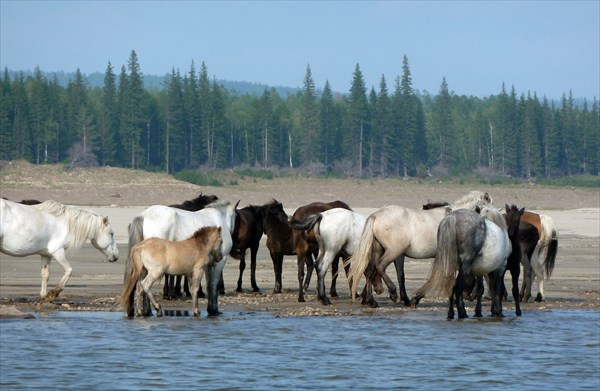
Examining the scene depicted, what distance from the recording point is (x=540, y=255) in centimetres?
2073

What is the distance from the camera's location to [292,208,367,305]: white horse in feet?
60.6

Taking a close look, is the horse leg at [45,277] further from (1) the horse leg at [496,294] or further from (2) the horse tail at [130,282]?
(1) the horse leg at [496,294]

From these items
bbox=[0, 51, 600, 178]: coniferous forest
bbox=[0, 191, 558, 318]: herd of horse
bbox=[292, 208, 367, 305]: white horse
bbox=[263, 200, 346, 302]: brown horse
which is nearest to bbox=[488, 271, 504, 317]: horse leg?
bbox=[0, 191, 558, 318]: herd of horse

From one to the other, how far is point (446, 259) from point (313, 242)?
318 cm

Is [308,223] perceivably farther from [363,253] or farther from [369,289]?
[369,289]

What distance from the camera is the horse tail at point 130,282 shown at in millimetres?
15641

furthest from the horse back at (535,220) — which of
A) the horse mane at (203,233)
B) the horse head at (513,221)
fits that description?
the horse mane at (203,233)

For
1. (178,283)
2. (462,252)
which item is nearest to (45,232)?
(178,283)

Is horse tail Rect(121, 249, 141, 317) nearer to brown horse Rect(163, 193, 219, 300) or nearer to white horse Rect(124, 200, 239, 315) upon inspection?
white horse Rect(124, 200, 239, 315)

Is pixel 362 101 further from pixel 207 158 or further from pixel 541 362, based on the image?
pixel 541 362

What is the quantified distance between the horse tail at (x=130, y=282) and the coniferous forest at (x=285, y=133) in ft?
241

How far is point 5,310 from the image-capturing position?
15.9 metres

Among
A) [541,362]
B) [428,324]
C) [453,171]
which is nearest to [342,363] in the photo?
[541,362]

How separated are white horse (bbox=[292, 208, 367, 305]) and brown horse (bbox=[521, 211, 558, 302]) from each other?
3.04 m
